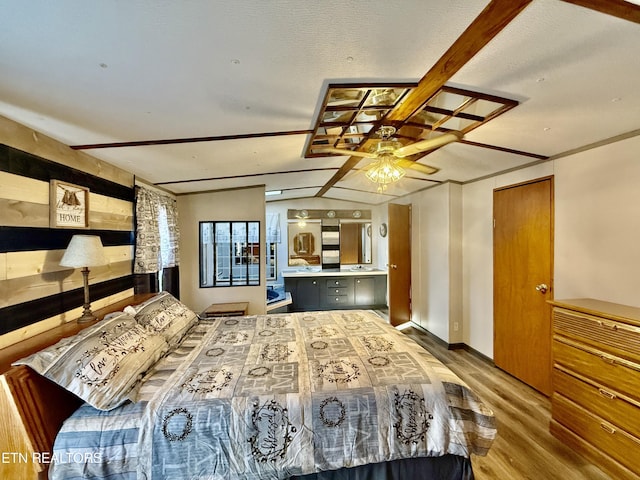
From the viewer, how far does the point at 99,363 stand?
1.48 m

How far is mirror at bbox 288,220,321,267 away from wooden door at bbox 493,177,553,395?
3559 millimetres

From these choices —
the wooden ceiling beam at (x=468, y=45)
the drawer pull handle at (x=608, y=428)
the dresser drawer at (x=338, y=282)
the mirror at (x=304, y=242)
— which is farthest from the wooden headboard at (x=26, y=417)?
the mirror at (x=304, y=242)

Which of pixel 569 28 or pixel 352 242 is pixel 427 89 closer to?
pixel 569 28

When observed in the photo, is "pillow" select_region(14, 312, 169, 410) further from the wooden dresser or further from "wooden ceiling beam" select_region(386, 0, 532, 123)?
the wooden dresser

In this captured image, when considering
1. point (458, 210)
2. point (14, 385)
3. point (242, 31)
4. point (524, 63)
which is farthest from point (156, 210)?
point (458, 210)

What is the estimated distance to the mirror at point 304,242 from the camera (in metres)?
6.07

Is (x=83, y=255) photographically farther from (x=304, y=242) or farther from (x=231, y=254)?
(x=304, y=242)

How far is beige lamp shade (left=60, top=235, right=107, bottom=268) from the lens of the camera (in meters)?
1.77

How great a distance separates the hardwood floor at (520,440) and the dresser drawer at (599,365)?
23.3 inches

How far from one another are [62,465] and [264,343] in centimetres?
123

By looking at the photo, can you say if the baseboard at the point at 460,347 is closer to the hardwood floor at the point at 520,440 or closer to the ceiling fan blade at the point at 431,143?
the hardwood floor at the point at 520,440

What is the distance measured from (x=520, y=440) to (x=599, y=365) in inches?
32.0

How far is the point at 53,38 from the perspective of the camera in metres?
1.02

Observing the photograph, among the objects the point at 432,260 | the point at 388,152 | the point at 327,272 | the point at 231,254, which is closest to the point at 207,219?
the point at 231,254
